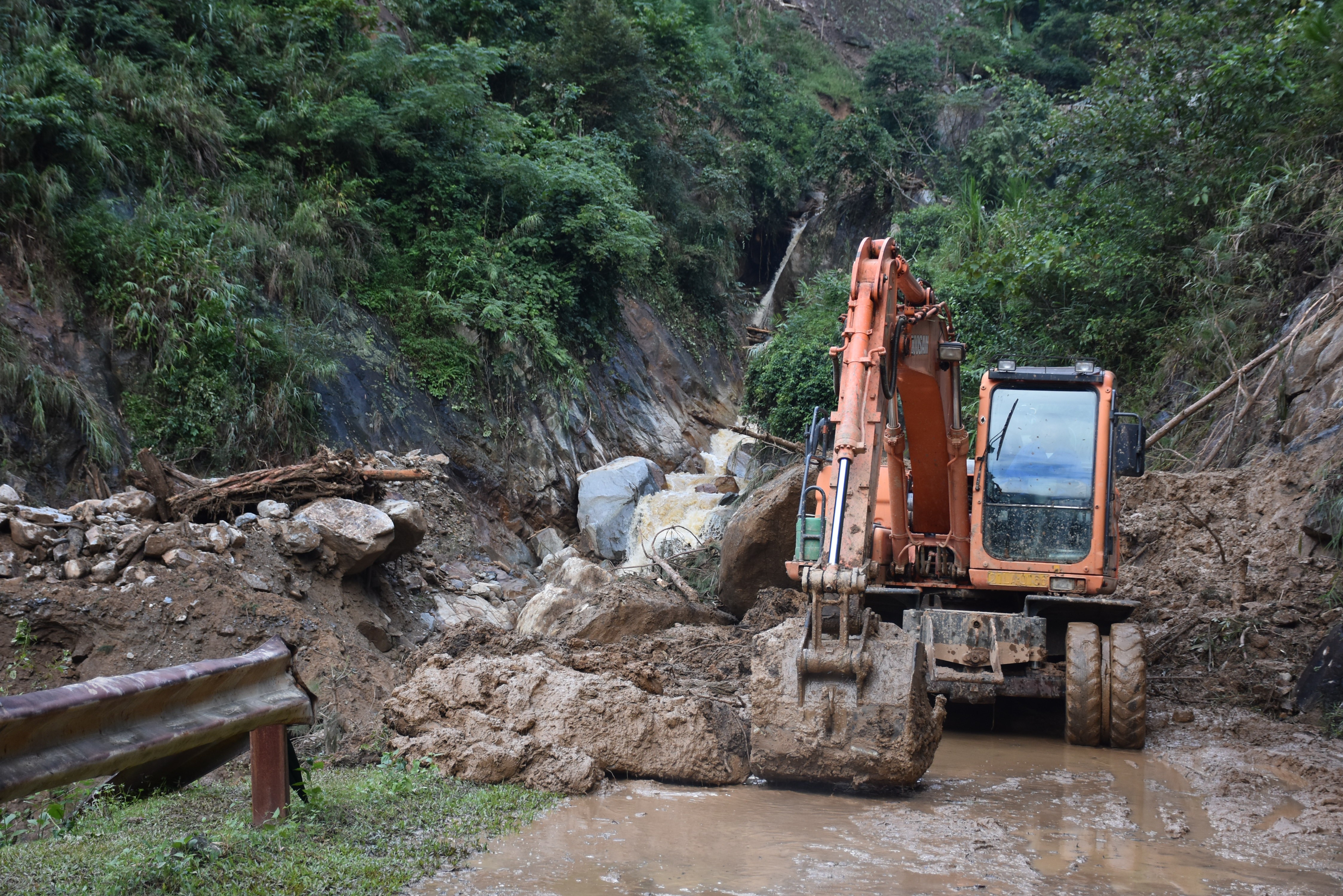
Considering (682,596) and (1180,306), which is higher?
(1180,306)

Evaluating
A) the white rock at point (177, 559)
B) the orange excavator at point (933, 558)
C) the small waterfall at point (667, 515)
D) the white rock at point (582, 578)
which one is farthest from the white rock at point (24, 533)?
the small waterfall at point (667, 515)

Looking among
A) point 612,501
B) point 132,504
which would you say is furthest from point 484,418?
point 132,504

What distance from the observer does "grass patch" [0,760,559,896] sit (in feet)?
10.1

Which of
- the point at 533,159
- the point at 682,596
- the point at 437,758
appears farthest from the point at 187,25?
the point at 437,758

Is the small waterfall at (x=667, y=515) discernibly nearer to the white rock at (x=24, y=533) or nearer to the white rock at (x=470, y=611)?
the white rock at (x=470, y=611)

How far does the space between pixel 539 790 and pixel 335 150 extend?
522 inches

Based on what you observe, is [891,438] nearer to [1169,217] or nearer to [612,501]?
[612,501]

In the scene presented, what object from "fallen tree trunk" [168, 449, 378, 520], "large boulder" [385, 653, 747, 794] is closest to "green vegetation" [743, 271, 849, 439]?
"fallen tree trunk" [168, 449, 378, 520]

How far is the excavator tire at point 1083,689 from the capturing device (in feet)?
21.3

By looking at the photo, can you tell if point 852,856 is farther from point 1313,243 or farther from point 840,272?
point 840,272

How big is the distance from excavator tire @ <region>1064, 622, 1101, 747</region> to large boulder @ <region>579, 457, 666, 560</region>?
9165 mm

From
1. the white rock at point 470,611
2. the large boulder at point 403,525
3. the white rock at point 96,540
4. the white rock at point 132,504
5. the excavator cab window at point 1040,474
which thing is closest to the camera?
the excavator cab window at point 1040,474

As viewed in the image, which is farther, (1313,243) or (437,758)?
(1313,243)

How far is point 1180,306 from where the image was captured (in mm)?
13695
